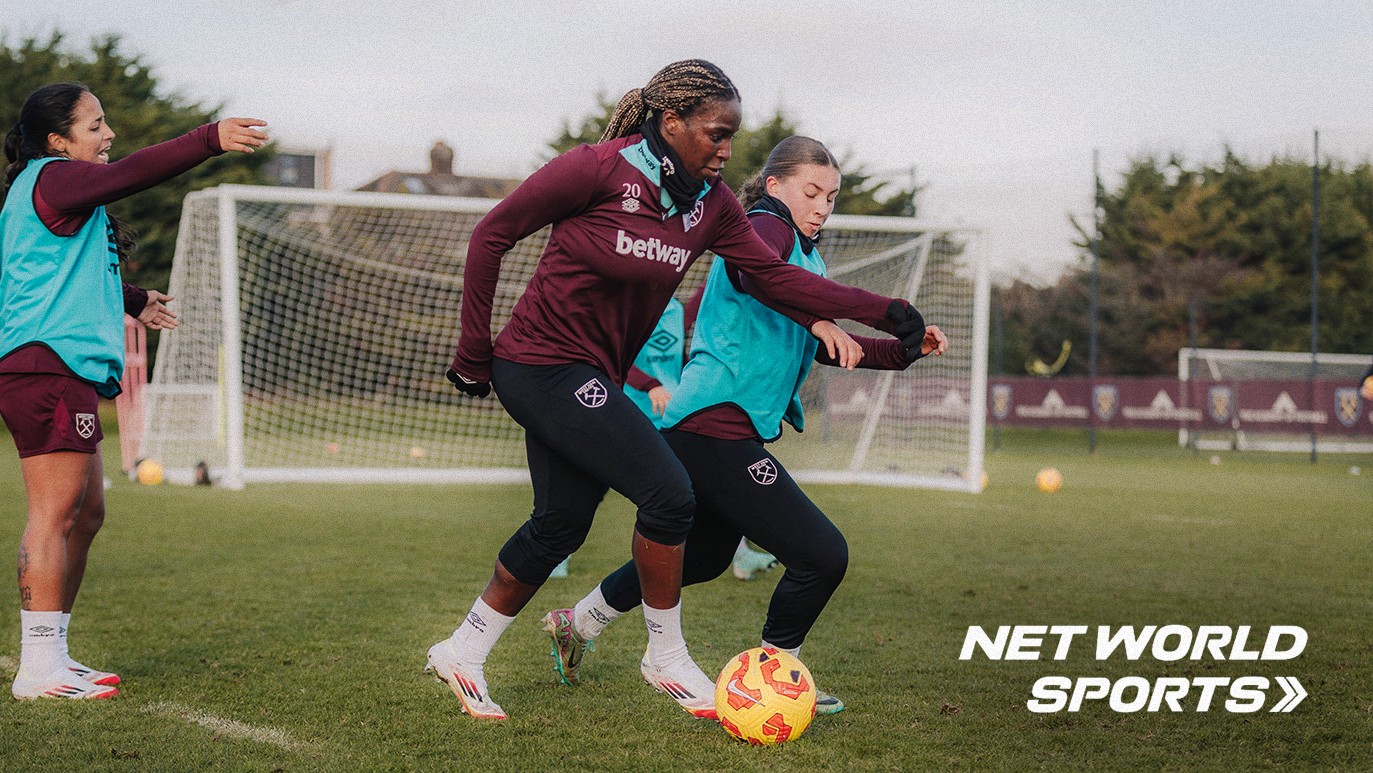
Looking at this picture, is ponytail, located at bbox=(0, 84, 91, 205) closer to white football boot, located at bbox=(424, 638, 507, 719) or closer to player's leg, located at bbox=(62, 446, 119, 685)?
player's leg, located at bbox=(62, 446, 119, 685)

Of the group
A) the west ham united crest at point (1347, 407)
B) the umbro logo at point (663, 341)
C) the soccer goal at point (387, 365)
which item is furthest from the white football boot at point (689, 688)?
the west ham united crest at point (1347, 407)

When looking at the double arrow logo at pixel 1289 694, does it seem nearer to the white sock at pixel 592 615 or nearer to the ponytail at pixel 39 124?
the white sock at pixel 592 615

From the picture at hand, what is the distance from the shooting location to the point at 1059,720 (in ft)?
11.5

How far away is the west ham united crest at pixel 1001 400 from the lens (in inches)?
846

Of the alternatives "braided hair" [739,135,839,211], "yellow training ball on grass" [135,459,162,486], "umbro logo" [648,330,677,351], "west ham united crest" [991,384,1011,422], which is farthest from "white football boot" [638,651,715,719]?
"west ham united crest" [991,384,1011,422]

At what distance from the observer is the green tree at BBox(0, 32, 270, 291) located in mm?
26016

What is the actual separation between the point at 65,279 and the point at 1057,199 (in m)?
28.9

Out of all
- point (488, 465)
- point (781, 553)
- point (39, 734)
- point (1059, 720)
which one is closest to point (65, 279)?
point (39, 734)

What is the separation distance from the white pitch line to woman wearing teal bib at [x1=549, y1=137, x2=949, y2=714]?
1093 mm

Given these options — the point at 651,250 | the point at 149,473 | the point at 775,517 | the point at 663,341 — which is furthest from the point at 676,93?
the point at 149,473

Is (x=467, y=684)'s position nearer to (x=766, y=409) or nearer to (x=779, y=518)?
(x=779, y=518)

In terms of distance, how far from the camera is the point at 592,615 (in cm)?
374

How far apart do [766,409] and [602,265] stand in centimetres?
74

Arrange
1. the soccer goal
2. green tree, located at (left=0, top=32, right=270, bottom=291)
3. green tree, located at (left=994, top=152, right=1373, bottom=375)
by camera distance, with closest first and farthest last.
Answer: the soccer goal, green tree, located at (left=0, top=32, right=270, bottom=291), green tree, located at (left=994, top=152, right=1373, bottom=375)
